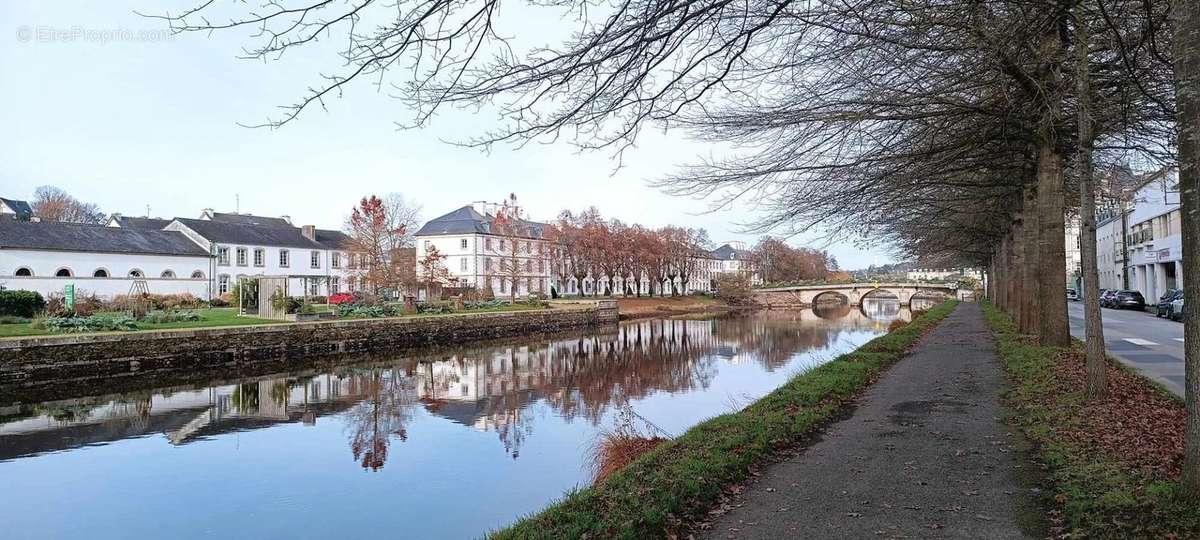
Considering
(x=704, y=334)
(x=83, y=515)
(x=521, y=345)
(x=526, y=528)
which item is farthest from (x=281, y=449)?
(x=704, y=334)

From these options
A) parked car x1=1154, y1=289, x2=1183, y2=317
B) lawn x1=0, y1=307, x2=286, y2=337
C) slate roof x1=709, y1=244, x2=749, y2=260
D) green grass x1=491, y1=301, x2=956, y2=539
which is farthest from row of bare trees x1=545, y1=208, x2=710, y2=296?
slate roof x1=709, y1=244, x2=749, y2=260

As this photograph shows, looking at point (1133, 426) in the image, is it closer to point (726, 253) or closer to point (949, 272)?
point (949, 272)

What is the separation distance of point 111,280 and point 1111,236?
7023cm

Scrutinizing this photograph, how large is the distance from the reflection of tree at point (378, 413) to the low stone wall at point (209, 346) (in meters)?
5.14

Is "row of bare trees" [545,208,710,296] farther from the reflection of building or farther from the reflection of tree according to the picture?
the reflection of tree

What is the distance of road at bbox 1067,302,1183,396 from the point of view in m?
12.4

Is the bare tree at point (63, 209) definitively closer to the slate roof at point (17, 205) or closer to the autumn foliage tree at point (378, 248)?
the slate roof at point (17, 205)

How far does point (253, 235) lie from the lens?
5641 centimetres

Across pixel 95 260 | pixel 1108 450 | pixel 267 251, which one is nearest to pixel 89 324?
pixel 95 260

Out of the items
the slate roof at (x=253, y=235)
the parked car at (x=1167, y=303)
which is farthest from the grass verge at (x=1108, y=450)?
the slate roof at (x=253, y=235)

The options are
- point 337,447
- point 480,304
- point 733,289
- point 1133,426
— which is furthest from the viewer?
point 733,289

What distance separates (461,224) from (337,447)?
61.6 meters

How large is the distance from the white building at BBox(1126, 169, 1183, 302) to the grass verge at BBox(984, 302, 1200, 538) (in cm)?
3614

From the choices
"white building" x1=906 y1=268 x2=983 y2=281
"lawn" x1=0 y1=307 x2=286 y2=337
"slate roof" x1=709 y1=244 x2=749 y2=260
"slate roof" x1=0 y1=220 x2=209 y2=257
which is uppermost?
"slate roof" x1=709 y1=244 x2=749 y2=260
